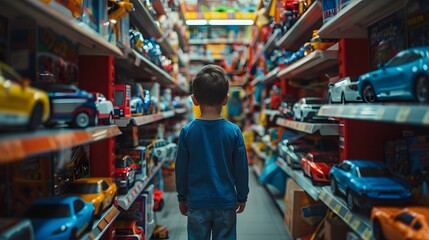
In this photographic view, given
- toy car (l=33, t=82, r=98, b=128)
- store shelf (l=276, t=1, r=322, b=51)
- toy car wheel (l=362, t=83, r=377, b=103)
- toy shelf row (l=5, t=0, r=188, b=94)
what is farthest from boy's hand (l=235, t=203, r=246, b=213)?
store shelf (l=276, t=1, r=322, b=51)

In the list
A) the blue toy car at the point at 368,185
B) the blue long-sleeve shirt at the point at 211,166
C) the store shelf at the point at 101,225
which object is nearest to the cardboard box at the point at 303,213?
the blue toy car at the point at 368,185

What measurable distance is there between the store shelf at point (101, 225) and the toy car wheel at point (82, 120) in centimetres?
56

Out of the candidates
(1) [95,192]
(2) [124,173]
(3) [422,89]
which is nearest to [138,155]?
(2) [124,173]

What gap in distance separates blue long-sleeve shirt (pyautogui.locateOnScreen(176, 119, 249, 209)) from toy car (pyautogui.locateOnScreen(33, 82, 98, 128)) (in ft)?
2.54

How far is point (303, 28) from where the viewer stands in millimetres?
3668

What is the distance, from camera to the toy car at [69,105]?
4.59ft

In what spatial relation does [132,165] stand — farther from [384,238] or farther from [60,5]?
[384,238]

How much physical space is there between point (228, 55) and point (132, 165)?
27.0 ft

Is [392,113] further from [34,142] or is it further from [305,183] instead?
[305,183]

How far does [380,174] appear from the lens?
191 centimetres

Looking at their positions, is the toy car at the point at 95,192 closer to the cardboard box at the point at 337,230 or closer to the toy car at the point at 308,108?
the cardboard box at the point at 337,230

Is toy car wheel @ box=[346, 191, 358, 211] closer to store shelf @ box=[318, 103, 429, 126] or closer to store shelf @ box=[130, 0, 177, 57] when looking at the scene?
store shelf @ box=[318, 103, 429, 126]

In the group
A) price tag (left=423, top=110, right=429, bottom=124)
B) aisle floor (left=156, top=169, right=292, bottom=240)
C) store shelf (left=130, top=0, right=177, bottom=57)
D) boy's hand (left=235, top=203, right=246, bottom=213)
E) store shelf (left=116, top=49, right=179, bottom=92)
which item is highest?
store shelf (left=130, top=0, right=177, bottom=57)

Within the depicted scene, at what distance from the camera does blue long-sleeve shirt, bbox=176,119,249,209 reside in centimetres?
215
